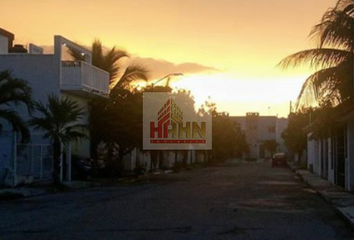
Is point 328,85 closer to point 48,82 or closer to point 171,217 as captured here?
point 171,217

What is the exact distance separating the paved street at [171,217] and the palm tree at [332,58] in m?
4.08

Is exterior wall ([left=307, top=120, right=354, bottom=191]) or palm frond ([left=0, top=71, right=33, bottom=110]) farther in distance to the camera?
exterior wall ([left=307, top=120, right=354, bottom=191])

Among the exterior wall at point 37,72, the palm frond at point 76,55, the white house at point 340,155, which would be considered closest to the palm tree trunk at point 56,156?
the exterior wall at point 37,72

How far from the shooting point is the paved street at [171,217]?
47.4 feet

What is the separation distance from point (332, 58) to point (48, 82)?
652 inches

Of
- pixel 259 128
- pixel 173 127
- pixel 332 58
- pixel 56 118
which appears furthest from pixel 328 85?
pixel 259 128

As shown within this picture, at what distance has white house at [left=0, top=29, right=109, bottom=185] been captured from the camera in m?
33.0

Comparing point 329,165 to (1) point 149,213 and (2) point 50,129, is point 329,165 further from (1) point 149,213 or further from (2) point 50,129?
(1) point 149,213

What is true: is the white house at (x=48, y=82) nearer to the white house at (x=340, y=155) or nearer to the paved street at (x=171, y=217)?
the paved street at (x=171, y=217)

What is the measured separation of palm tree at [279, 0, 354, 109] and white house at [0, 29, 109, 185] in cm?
1301

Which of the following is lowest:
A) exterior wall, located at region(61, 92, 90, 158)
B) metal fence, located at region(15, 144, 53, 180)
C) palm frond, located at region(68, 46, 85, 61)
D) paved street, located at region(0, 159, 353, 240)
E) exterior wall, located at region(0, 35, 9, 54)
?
paved street, located at region(0, 159, 353, 240)

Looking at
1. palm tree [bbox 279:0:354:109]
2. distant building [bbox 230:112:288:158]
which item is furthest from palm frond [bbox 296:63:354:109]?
distant building [bbox 230:112:288:158]

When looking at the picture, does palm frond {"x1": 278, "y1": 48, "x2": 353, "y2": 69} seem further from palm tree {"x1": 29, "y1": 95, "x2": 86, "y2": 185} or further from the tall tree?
the tall tree

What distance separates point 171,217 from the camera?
1775 cm
